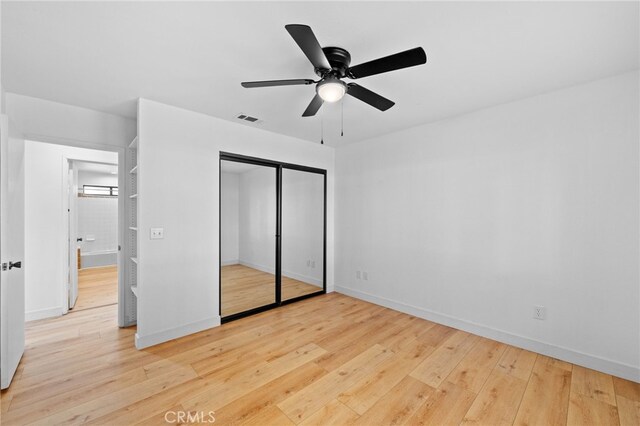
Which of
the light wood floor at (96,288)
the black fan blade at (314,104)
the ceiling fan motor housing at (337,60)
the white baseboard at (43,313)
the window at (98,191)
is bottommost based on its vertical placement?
the light wood floor at (96,288)

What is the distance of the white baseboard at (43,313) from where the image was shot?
10.7 feet

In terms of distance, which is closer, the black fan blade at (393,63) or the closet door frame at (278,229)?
the black fan blade at (393,63)

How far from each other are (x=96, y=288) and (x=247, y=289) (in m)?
3.19

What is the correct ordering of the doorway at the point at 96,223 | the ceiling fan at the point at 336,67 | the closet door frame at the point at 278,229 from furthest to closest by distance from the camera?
the doorway at the point at 96,223 < the closet door frame at the point at 278,229 < the ceiling fan at the point at 336,67

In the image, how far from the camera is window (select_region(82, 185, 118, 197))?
22.6 ft

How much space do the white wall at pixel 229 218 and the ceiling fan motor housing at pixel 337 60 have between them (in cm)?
207

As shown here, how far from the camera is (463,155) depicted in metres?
3.11

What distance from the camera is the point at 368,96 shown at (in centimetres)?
205

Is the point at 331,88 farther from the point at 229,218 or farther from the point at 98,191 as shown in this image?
the point at 98,191

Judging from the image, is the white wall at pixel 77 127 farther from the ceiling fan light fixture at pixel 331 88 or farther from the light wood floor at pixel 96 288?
the ceiling fan light fixture at pixel 331 88

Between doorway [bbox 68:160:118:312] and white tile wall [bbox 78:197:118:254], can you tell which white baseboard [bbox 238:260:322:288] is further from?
white tile wall [bbox 78:197:118:254]

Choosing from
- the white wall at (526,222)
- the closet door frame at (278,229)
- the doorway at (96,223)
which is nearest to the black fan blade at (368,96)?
the white wall at (526,222)

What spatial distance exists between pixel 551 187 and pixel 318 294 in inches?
129

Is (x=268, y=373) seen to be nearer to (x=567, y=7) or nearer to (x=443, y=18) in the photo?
(x=443, y=18)
